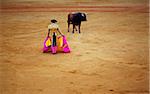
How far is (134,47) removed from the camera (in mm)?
9156

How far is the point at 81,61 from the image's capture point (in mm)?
7770

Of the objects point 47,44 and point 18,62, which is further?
point 47,44

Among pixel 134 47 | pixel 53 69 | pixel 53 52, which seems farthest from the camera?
pixel 134 47

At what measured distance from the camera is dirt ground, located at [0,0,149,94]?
603 centimetres

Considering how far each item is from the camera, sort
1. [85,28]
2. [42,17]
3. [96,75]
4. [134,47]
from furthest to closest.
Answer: [42,17], [85,28], [134,47], [96,75]

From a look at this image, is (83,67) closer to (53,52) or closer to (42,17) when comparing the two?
(53,52)

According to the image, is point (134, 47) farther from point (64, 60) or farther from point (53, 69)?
point (53, 69)

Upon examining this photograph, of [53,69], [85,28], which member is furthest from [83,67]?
[85,28]

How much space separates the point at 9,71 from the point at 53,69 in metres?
0.91

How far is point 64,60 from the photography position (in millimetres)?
7859

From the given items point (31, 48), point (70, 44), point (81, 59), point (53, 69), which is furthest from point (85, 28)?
point (53, 69)

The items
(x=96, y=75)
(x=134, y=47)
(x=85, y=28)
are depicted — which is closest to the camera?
(x=96, y=75)

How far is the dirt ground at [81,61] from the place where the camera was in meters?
6.03

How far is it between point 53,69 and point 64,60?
77cm
